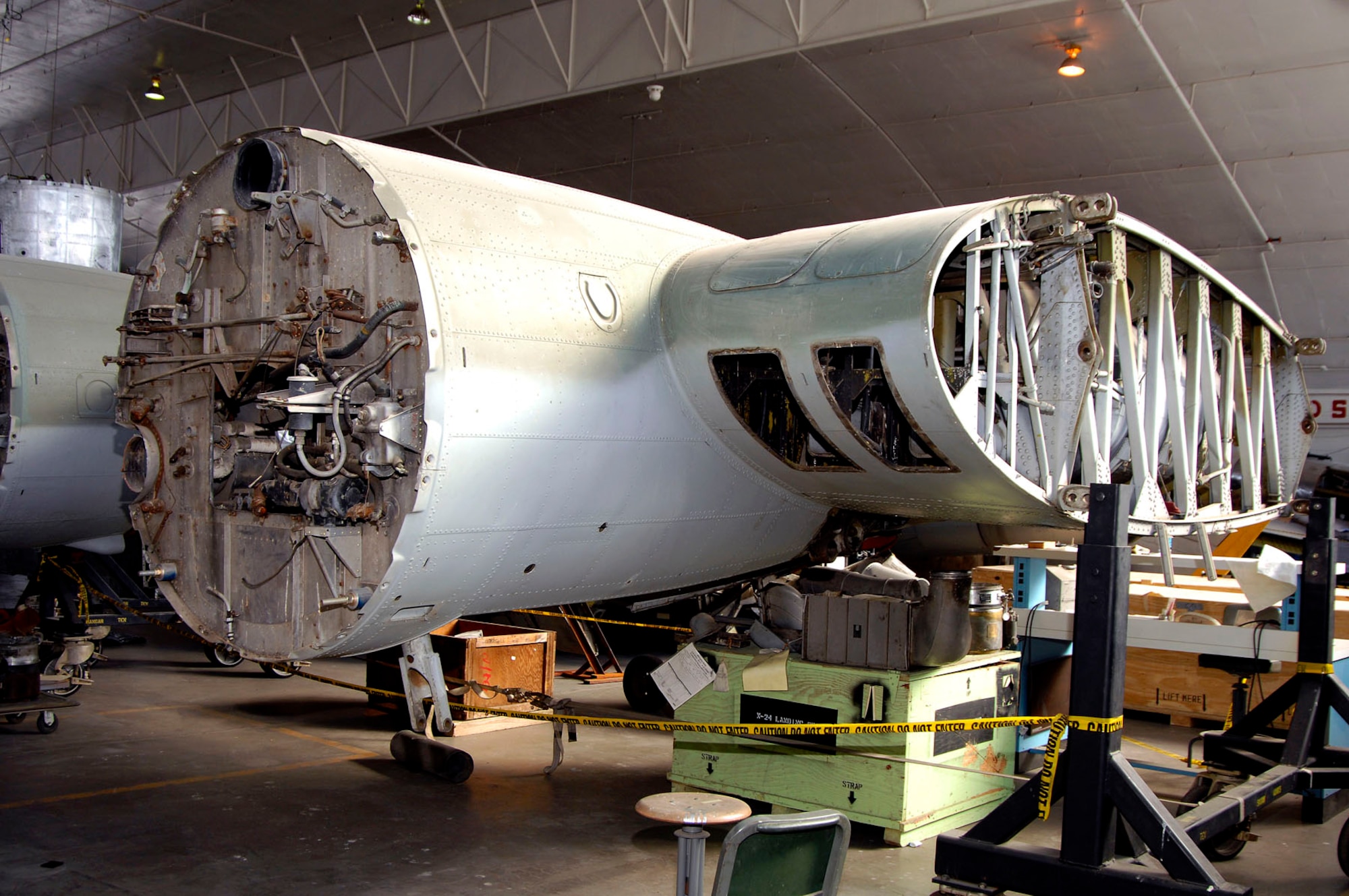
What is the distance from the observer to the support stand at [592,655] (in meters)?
12.3

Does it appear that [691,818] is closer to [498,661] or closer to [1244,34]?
[498,661]

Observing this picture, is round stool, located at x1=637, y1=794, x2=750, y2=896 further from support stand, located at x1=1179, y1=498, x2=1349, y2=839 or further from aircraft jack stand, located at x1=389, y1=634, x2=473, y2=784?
support stand, located at x1=1179, y1=498, x2=1349, y2=839

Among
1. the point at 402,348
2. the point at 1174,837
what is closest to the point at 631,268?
the point at 402,348

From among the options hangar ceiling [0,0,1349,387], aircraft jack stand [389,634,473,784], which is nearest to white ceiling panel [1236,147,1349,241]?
hangar ceiling [0,0,1349,387]

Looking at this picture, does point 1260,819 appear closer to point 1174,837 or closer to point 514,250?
point 1174,837

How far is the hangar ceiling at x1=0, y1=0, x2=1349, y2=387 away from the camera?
39.5ft

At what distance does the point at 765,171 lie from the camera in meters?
16.5

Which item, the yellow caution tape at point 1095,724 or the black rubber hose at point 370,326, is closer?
the yellow caution tape at point 1095,724

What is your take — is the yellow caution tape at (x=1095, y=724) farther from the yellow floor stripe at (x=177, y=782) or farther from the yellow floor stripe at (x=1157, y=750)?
the yellow floor stripe at (x=177, y=782)

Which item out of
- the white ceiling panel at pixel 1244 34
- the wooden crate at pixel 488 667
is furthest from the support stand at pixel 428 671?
the white ceiling panel at pixel 1244 34

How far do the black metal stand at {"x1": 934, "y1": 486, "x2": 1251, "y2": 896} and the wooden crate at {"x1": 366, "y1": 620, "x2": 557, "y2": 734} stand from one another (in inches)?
207

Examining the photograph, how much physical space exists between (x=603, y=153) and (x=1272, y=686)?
11.7m

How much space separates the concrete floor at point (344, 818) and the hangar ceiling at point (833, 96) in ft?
23.6

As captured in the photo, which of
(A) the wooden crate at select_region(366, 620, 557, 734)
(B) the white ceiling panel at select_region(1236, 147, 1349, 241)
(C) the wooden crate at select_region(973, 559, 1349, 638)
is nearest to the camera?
(C) the wooden crate at select_region(973, 559, 1349, 638)
